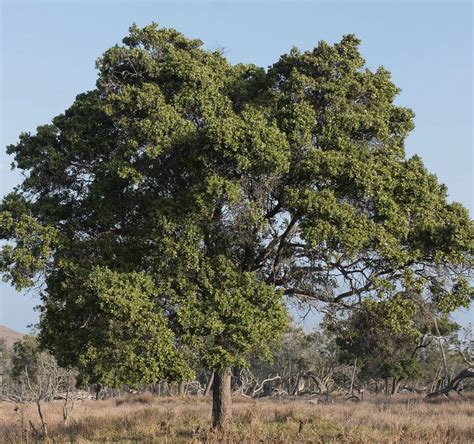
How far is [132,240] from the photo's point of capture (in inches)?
642

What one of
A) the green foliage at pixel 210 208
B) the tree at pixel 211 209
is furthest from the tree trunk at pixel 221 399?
the green foliage at pixel 210 208

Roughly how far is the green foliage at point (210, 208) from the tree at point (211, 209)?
49mm

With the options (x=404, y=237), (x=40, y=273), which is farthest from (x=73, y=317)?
(x=404, y=237)

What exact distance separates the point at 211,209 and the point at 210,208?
1.8 inches

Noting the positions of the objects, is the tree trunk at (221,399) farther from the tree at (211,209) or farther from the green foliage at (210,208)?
the green foliage at (210,208)

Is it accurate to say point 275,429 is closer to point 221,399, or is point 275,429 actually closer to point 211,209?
point 221,399

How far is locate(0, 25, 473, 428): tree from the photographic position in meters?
14.4

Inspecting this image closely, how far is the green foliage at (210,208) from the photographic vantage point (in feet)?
47.2

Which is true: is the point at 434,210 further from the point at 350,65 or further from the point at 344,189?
the point at 350,65

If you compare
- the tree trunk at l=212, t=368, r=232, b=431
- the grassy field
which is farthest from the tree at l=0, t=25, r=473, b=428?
the grassy field

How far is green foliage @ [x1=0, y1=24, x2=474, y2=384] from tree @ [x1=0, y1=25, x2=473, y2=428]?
0.05 m

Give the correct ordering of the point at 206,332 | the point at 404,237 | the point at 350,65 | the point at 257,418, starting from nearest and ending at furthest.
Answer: the point at 206,332, the point at 404,237, the point at 350,65, the point at 257,418

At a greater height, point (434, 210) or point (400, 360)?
point (434, 210)

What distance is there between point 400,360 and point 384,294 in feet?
117
